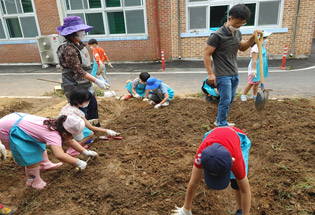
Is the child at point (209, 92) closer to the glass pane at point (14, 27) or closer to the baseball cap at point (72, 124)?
the baseball cap at point (72, 124)

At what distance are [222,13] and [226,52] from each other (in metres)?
7.60

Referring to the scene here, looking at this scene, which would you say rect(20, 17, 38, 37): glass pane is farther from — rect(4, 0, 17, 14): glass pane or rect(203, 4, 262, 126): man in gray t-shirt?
rect(203, 4, 262, 126): man in gray t-shirt

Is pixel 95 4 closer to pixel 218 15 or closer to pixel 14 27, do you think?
pixel 14 27

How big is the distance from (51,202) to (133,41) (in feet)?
30.9

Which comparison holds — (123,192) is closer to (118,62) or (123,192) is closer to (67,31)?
(67,31)

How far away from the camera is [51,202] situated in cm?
253

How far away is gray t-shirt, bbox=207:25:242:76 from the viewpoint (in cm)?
345

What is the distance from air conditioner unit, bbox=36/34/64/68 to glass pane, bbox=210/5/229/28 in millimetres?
7211

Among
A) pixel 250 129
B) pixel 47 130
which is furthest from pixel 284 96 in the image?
pixel 47 130

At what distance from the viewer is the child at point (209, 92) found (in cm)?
525

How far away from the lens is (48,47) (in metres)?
11.2

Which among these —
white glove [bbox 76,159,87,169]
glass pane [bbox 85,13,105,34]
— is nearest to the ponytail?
white glove [bbox 76,159,87,169]

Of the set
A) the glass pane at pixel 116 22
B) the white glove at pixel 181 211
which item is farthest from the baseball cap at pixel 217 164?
the glass pane at pixel 116 22

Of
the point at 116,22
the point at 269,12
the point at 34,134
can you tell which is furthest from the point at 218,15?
the point at 34,134
